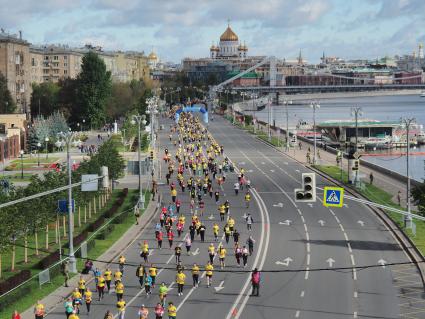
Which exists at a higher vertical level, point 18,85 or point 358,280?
point 18,85

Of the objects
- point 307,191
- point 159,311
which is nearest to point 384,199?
point 159,311

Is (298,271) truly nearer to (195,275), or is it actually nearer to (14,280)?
(195,275)

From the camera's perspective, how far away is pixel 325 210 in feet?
200

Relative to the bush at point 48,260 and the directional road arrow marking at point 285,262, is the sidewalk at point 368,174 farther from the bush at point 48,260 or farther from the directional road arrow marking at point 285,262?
the bush at point 48,260

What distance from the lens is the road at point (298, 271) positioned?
34.8m

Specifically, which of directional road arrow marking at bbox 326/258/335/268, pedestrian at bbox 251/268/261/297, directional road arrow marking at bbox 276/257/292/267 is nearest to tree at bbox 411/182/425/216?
directional road arrow marking at bbox 326/258/335/268

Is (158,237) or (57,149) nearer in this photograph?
(158,237)

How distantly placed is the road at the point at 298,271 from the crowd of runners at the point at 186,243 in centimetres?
33

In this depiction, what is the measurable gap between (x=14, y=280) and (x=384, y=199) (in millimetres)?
36016

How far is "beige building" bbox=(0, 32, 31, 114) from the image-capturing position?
152000mm

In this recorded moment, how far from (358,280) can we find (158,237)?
12.4 metres

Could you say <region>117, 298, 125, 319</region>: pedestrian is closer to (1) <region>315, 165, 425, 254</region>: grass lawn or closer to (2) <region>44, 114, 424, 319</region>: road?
(2) <region>44, 114, 424, 319</region>: road

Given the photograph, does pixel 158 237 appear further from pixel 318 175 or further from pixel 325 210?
pixel 318 175

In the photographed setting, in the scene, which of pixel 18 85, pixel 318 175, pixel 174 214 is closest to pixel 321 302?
pixel 174 214
